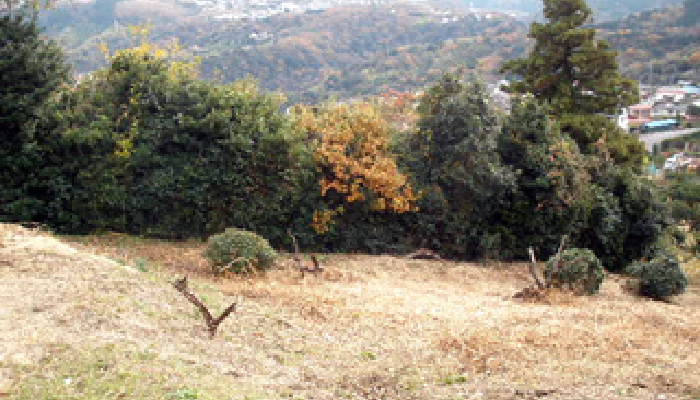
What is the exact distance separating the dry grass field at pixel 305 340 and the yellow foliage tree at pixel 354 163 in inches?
159

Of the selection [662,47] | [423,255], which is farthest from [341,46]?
[423,255]

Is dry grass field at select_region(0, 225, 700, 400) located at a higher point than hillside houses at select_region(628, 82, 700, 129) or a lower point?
higher

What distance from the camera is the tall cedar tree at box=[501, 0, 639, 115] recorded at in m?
22.8

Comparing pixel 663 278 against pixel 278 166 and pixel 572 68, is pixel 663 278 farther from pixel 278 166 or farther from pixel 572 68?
pixel 572 68

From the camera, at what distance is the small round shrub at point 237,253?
39.7ft

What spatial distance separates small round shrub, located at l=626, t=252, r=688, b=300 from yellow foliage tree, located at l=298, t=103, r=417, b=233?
5.68 meters

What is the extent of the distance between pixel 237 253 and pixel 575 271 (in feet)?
20.9

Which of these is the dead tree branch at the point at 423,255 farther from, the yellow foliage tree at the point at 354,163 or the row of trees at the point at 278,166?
the yellow foliage tree at the point at 354,163

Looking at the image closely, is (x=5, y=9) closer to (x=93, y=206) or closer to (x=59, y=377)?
(x=93, y=206)

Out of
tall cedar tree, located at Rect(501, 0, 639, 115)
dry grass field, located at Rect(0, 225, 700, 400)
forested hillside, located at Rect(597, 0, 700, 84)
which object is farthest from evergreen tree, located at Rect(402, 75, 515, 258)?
forested hillside, located at Rect(597, 0, 700, 84)

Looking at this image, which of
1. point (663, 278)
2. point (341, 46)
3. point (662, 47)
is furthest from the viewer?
point (341, 46)

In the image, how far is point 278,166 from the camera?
16203 mm

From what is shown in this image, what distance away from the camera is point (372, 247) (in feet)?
56.9

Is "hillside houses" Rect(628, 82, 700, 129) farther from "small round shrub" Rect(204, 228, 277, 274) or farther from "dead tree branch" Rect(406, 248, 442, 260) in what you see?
"small round shrub" Rect(204, 228, 277, 274)
